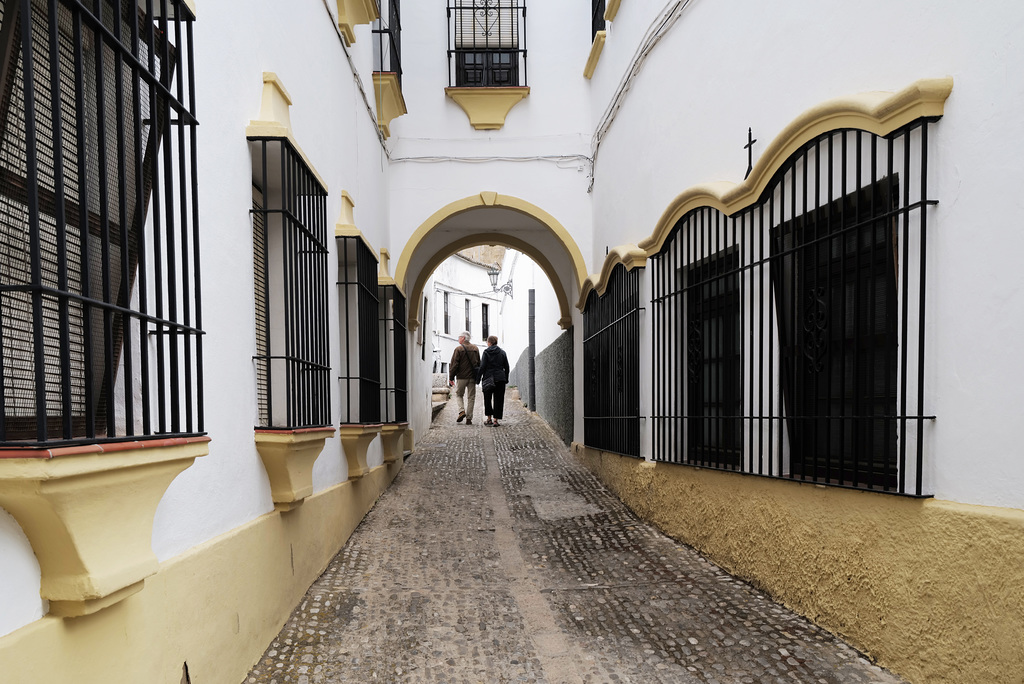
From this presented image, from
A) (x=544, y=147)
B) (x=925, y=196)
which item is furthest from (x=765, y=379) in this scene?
(x=544, y=147)

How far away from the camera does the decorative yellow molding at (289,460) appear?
364cm

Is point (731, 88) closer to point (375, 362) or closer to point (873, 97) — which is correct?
point (873, 97)

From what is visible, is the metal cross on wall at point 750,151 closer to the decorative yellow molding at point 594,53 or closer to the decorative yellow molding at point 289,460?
the decorative yellow molding at point 289,460

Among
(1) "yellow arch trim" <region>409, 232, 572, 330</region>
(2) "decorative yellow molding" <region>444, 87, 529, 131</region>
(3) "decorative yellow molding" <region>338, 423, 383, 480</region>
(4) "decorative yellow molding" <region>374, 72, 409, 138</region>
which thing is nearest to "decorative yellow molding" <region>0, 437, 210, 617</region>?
(3) "decorative yellow molding" <region>338, 423, 383, 480</region>

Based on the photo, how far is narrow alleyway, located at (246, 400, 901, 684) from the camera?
3303 mm

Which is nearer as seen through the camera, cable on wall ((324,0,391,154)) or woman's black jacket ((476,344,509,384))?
cable on wall ((324,0,391,154))

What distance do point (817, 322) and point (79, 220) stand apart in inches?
123

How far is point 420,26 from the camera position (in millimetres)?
9070

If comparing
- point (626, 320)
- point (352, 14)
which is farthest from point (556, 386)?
point (352, 14)

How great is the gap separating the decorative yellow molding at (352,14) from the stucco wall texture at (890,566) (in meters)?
4.48

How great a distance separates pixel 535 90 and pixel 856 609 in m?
7.38

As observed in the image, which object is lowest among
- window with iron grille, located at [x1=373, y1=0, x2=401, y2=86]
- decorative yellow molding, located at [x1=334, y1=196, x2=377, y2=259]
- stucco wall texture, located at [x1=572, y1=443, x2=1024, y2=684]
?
stucco wall texture, located at [x1=572, y1=443, x2=1024, y2=684]

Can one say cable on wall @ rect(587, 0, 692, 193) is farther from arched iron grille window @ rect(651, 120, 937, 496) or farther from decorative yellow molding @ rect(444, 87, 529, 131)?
arched iron grille window @ rect(651, 120, 937, 496)

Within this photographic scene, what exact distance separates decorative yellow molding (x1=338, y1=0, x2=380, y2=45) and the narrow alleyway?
13.4ft
